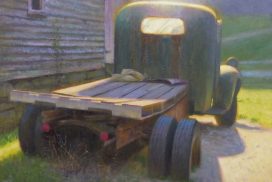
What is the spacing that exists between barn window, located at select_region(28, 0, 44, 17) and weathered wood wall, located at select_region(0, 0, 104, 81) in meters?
0.11

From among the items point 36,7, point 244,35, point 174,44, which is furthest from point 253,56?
point 174,44

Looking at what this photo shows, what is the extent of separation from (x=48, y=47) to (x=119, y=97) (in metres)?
5.39

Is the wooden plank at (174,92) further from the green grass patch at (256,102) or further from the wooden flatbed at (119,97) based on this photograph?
the green grass patch at (256,102)

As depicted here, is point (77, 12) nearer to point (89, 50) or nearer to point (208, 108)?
point (89, 50)

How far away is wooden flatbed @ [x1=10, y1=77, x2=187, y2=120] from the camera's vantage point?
499cm

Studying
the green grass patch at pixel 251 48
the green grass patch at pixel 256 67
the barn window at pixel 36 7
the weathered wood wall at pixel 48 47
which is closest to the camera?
the weathered wood wall at pixel 48 47

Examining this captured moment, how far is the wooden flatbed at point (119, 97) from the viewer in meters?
4.99

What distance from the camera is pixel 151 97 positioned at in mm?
5887

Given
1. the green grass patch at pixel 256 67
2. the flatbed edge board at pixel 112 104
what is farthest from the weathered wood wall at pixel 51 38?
the green grass patch at pixel 256 67

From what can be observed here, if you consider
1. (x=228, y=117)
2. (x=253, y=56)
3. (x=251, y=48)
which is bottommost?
(x=253, y=56)

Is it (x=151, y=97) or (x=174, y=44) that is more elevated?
(x=174, y=44)

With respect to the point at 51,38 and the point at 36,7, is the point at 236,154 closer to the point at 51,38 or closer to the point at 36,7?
the point at 51,38

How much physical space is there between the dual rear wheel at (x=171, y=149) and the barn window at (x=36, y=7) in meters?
5.58

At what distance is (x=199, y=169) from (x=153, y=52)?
8.91 feet
